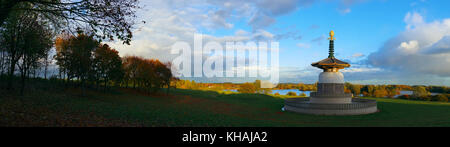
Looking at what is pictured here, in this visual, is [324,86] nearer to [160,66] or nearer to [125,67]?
[160,66]

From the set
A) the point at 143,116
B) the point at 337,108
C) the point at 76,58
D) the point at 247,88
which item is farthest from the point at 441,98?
the point at 76,58

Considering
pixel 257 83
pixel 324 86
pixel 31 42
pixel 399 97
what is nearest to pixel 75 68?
pixel 31 42

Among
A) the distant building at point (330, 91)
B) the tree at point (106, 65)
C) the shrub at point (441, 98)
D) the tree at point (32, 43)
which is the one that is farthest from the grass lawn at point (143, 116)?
the shrub at point (441, 98)

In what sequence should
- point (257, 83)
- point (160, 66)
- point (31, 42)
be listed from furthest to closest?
point (257, 83) < point (160, 66) < point (31, 42)

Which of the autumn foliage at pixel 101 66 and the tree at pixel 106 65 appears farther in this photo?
the tree at pixel 106 65

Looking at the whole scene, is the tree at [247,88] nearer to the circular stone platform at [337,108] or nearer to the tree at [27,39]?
the circular stone platform at [337,108]

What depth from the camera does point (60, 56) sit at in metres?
28.4

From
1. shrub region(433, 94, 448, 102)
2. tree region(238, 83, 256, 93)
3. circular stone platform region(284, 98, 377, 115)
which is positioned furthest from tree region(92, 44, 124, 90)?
shrub region(433, 94, 448, 102)

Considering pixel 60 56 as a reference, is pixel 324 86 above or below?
below

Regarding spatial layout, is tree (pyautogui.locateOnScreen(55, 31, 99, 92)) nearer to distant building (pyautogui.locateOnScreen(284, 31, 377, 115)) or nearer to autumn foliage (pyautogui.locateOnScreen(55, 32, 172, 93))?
autumn foliage (pyautogui.locateOnScreen(55, 32, 172, 93))

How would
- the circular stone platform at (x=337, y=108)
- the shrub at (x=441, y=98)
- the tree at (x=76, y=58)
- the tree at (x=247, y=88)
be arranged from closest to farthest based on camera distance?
the circular stone platform at (x=337, y=108), the tree at (x=76, y=58), the shrub at (x=441, y=98), the tree at (x=247, y=88)

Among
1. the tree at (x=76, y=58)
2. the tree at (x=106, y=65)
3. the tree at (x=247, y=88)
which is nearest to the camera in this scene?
the tree at (x=76, y=58)

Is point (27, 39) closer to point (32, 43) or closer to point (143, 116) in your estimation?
point (32, 43)
